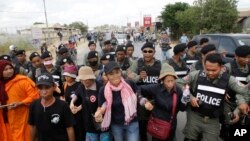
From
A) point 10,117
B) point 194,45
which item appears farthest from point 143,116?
point 194,45

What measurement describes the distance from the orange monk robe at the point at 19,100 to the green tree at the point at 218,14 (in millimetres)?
27859

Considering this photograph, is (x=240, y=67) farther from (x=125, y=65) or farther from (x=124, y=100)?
(x=125, y=65)

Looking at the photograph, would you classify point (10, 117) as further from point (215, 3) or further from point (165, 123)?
point (215, 3)

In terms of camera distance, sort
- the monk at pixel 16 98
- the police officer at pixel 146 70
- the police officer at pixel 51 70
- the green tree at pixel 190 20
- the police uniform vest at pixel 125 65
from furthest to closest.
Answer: the green tree at pixel 190 20 < the police uniform vest at pixel 125 65 < the police officer at pixel 51 70 < the police officer at pixel 146 70 < the monk at pixel 16 98

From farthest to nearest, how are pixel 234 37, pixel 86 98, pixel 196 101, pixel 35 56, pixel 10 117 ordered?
pixel 234 37, pixel 35 56, pixel 10 117, pixel 86 98, pixel 196 101

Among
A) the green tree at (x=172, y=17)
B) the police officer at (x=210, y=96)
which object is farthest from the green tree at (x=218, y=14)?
the police officer at (x=210, y=96)

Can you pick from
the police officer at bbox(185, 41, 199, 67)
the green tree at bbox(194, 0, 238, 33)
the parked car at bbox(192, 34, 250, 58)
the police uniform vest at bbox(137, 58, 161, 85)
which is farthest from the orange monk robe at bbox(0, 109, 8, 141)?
the green tree at bbox(194, 0, 238, 33)

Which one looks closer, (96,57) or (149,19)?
(96,57)

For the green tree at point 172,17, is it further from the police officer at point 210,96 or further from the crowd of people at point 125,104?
the police officer at point 210,96

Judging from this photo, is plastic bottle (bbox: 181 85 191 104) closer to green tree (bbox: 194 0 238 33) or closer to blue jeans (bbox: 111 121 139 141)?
blue jeans (bbox: 111 121 139 141)

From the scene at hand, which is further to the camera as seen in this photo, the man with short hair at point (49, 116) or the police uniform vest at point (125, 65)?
the police uniform vest at point (125, 65)

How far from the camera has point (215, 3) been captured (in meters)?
30.0

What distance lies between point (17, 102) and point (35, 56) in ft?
7.39

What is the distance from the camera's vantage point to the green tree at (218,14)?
1180 inches
